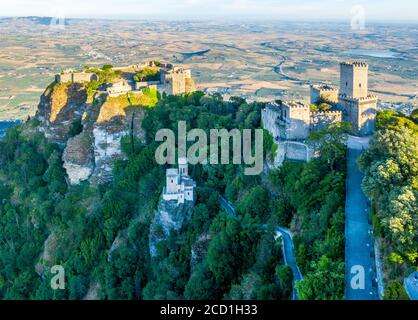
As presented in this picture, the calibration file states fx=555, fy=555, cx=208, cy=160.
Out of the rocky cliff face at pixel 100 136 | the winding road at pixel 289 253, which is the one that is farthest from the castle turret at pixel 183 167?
the rocky cliff face at pixel 100 136

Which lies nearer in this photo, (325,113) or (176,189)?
(325,113)

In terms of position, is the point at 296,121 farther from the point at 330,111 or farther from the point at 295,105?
the point at 330,111

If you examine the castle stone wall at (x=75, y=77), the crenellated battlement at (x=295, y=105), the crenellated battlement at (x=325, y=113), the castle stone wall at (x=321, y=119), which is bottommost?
the castle stone wall at (x=321, y=119)

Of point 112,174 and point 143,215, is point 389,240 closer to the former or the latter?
point 143,215

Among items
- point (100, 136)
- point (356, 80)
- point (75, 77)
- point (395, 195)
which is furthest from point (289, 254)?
point (75, 77)

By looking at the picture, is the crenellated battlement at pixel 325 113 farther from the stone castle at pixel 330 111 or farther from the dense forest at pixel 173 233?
the dense forest at pixel 173 233
